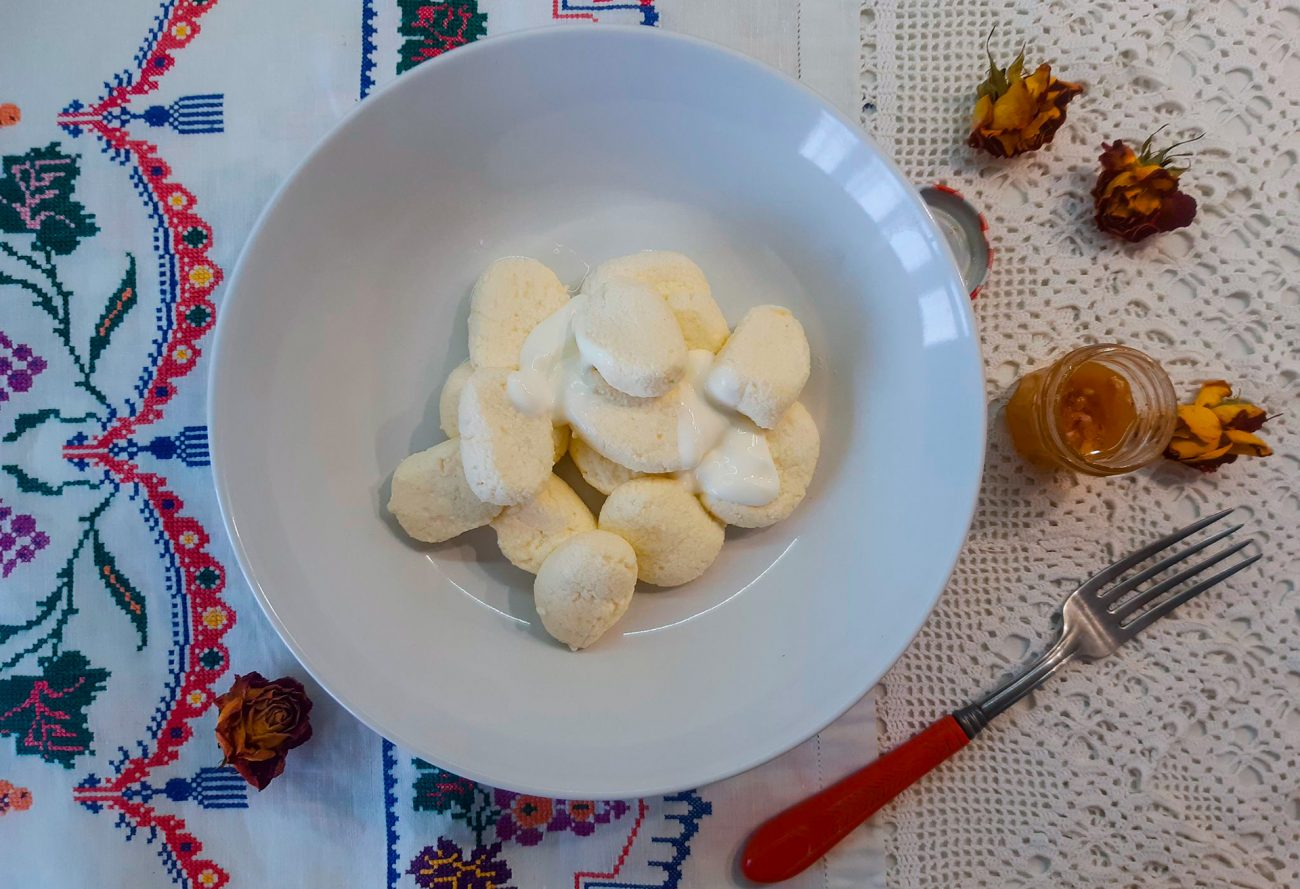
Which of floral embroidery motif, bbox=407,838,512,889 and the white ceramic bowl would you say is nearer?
the white ceramic bowl

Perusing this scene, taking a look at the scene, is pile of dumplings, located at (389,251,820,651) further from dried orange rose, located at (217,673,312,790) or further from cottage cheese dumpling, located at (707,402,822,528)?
dried orange rose, located at (217,673,312,790)

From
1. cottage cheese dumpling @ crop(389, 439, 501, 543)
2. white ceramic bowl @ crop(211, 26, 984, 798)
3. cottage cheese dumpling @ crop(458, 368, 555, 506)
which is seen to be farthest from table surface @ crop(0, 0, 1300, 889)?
cottage cheese dumpling @ crop(458, 368, 555, 506)

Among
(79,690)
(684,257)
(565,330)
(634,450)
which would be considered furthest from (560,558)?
(79,690)

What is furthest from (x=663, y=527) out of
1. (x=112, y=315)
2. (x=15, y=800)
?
(x=15, y=800)

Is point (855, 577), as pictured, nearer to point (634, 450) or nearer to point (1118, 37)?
point (634, 450)

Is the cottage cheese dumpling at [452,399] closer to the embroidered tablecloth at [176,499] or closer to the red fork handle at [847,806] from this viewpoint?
the embroidered tablecloth at [176,499]

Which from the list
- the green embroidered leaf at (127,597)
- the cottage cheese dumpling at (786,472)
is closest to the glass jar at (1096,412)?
the cottage cheese dumpling at (786,472)
